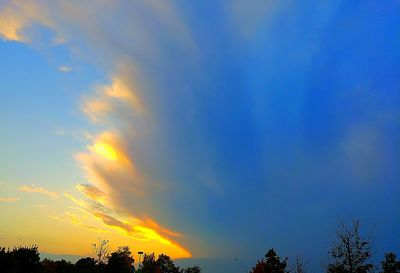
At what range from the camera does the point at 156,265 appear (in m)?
111

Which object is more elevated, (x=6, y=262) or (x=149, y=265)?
(x=149, y=265)

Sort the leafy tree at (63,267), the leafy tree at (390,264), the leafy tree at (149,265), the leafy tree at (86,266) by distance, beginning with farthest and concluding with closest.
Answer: the leafy tree at (149,265) → the leafy tree at (86,266) → the leafy tree at (63,267) → the leafy tree at (390,264)

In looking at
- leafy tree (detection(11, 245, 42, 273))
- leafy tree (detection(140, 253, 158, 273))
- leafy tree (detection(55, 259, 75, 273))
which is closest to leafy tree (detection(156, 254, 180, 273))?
leafy tree (detection(140, 253, 158, 273))

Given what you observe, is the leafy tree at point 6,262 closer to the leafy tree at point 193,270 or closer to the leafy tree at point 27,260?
the leafy tree at point 27,260

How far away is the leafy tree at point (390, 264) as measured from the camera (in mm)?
38812

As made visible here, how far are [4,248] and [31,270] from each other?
4.83m

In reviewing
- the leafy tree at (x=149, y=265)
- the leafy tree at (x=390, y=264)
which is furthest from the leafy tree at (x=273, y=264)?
the leafy tree at (x=149, y=265)

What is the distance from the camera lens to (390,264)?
39250 millimetres

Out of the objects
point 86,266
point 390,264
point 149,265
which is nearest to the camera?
point 390,264

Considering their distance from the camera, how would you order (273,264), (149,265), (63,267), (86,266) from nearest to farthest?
(273,264), (63,267), (86,266), (149,265)

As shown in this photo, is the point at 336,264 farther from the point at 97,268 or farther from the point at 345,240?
the point at 97,268

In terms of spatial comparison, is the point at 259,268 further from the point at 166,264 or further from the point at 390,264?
the point at 166,264

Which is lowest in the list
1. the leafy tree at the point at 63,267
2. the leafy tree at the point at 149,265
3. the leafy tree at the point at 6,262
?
the leafy tree at the point at 6,262

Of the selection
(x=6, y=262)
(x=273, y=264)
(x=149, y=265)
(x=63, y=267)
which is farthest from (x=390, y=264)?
(x=149, y=265)
